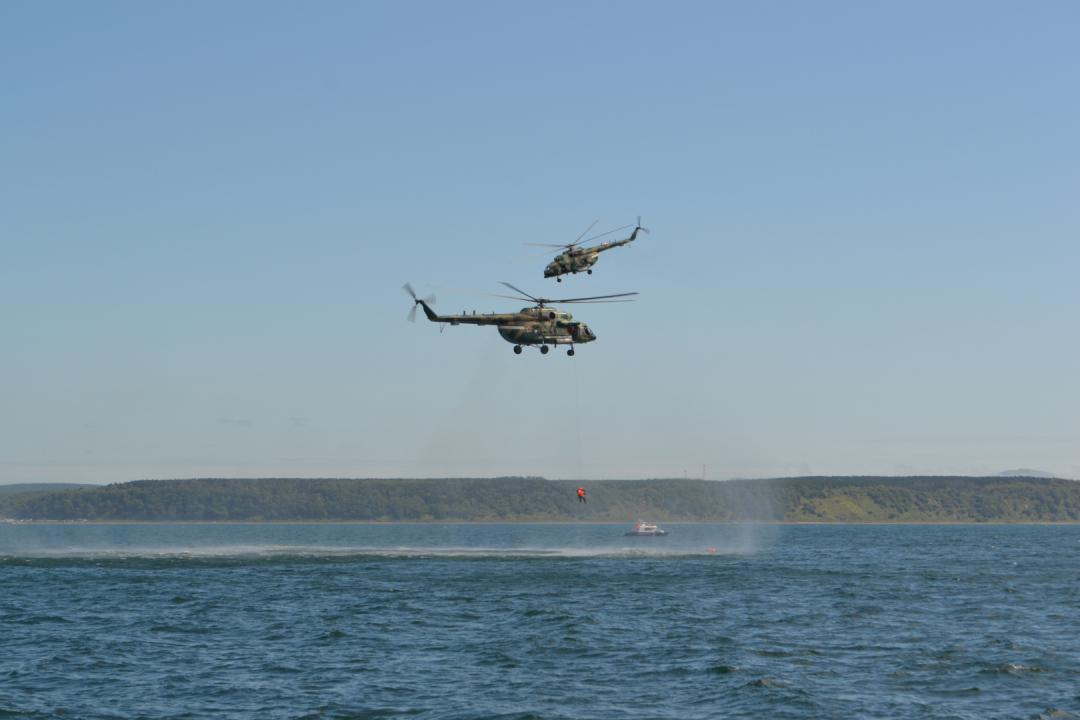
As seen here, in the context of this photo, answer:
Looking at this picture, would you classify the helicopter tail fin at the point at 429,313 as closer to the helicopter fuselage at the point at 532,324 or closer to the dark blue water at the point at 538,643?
the helicopter fuselage at the point at 532,324

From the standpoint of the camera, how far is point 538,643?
180 ft

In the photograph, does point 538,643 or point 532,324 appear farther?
point 532,324

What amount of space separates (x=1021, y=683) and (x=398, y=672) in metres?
31.0

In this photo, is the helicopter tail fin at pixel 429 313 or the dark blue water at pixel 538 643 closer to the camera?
the dark blue water at pixel 538 643

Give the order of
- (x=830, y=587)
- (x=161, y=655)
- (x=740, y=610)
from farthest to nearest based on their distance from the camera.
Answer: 1. (x=830, y=587)
2. (x=740, y=610)
3. (x=161, y=655)

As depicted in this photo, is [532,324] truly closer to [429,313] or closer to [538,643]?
[429,313]

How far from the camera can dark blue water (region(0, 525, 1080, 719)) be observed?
40219 mm

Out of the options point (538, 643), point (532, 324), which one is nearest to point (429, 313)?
point (532, 324)

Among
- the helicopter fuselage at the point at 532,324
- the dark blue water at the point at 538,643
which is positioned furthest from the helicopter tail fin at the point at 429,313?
the dark blue water at the point at 538,643

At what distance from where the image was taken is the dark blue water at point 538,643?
4022 cm

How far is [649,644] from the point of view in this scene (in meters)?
53.9

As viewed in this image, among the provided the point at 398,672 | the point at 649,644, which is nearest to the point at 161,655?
the point at 398,672

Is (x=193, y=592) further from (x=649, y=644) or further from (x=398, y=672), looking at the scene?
(x=649, y=644)

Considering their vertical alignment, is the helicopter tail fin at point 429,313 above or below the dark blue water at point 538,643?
above
